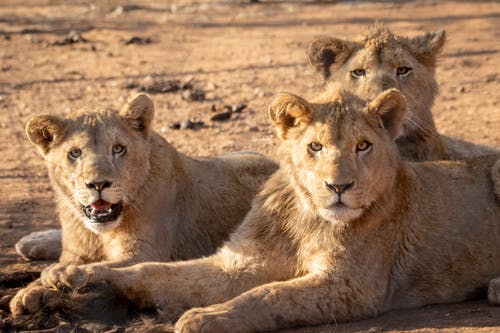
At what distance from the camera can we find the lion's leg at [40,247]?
6863mm

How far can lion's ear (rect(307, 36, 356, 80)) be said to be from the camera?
7292mm

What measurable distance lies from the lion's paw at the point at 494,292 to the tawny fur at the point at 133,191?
71.2 inches

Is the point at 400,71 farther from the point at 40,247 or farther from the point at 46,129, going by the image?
the point at 40,247

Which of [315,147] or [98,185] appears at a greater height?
[315,147]

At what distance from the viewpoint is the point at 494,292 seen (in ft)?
18.3

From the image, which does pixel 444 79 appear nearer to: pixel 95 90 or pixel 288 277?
pixel 95 90

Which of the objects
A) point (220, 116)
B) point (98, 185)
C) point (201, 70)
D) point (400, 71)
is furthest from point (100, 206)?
point (201, 70)

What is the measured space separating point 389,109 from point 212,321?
1.47m

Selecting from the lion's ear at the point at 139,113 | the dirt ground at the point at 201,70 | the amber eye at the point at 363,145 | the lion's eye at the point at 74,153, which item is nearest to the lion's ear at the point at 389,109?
the amber eye at the point at 363,145

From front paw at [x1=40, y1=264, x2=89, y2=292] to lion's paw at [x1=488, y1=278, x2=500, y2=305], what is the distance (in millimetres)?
2178

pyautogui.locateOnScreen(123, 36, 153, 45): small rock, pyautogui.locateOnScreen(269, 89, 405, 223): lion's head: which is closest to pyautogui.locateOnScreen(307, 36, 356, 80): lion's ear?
pyautogui.locateOnScreen(269, 89, 405, 223): lion's head

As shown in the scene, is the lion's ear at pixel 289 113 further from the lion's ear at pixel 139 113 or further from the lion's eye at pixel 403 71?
the lion's eye at pixel 403 71

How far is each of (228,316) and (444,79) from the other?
6988 millimetres

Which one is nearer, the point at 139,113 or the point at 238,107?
the point at 139,113
